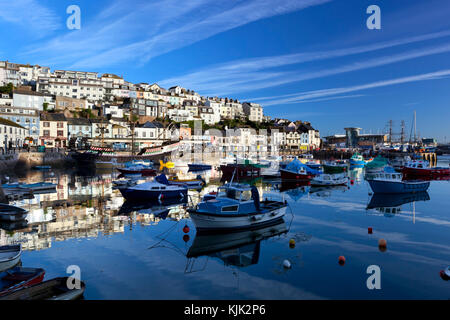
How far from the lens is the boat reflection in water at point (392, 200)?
84.9 feet

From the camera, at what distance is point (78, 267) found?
12.7 m

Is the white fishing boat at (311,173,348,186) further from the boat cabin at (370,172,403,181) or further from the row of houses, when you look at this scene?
the row of houses

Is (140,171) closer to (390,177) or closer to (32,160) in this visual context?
(32,160)

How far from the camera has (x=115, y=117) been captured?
91562mm

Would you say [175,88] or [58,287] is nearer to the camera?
[58,287]

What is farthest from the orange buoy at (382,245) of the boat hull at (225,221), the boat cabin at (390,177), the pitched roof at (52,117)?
the pitched roof at (52,117)

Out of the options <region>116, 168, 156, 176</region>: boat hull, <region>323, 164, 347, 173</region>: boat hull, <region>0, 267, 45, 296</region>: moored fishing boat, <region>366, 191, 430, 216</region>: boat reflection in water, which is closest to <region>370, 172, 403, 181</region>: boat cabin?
<region>366, 191, 430, 216</region>: boat reflection in water

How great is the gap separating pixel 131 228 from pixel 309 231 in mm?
10821

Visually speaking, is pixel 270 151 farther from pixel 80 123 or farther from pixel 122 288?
pixel 122 288

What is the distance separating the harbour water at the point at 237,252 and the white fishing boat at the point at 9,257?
3.56ft

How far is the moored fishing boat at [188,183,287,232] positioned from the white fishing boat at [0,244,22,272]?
8.27 meters

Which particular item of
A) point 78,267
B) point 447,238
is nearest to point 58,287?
point 78,267

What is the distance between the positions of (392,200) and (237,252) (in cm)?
2141

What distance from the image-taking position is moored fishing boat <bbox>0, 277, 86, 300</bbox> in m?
8.86
